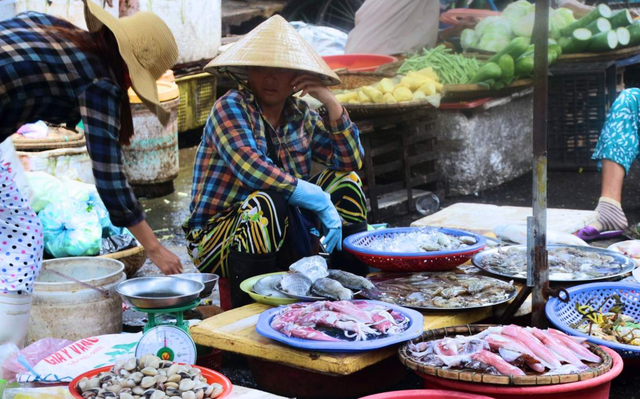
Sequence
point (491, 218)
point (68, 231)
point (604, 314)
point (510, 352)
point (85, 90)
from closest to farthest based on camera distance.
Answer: point (510, 352) < point (85, 90) < point (604, 314) < point (68, 231) < point (491, 218)

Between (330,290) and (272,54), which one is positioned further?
(272,54)

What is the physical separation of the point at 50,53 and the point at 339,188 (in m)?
1.66

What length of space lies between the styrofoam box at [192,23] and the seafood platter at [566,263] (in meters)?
4.65

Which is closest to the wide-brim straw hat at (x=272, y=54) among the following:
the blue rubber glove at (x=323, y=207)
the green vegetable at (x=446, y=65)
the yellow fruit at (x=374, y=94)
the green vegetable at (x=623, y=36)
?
the blue rubber glove at (x=323, y=207)

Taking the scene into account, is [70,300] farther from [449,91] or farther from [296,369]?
[449,91]

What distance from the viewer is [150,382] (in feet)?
8.09

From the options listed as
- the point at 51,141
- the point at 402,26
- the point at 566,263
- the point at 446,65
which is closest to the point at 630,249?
the point at 566,263

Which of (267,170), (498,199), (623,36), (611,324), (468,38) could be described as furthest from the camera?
(468,38)

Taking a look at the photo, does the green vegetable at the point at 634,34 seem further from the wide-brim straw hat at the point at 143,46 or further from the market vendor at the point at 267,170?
the wide-brim straw hat at the point at 143,46

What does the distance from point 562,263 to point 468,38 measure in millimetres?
4524

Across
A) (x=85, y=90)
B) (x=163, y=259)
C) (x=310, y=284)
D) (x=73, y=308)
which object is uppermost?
(x=85, y=90)

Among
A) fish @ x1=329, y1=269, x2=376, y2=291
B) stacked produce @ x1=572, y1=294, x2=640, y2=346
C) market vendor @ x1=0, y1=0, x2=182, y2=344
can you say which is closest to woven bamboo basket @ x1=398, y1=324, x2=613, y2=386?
stacked produce @ x1=572, y1=294, x2=640, y2=346

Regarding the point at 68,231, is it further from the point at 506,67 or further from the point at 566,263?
the point at 506,67

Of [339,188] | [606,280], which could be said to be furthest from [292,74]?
[606,280]
